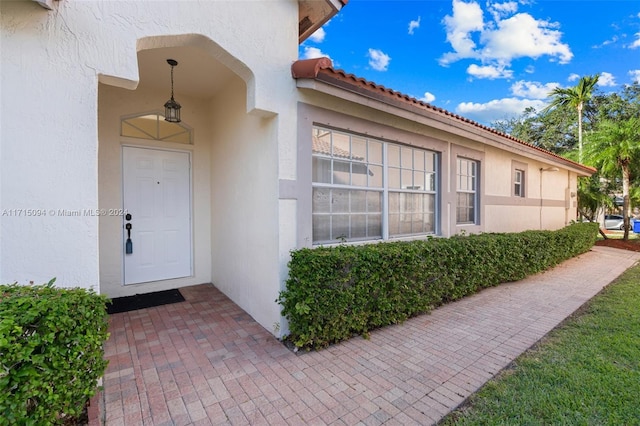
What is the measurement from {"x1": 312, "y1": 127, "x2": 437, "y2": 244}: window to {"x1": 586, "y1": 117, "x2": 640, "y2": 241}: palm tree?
41.5 ft

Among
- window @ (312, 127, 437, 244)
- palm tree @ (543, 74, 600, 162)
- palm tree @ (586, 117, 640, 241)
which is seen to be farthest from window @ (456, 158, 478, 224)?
palm tree @ (543, 74, 600, 162)

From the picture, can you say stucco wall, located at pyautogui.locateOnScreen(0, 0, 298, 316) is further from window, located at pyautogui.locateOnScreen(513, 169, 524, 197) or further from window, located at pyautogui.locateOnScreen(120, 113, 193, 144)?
window, located at pyautogui.locateOnScreen(513, 169, 524, 197)

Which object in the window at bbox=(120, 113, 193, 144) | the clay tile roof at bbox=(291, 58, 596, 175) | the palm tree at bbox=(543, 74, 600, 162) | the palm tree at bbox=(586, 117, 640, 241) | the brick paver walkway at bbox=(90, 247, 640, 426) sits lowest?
the brick paver walkway at bbox=(90, 247, 640, 426)

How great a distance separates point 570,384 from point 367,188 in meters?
3.61

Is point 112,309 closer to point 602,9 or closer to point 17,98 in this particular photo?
point 17,98

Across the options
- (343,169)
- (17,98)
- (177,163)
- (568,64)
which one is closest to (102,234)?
(177,163)

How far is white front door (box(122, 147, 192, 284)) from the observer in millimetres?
5652

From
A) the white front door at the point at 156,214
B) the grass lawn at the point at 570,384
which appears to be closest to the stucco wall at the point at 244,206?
the white front door at the point at 156,214

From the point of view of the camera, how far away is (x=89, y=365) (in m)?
2.24

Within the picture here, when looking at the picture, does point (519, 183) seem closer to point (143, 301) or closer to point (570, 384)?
point (570, 384)

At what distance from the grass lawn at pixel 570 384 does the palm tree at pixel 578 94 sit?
23.4 metres

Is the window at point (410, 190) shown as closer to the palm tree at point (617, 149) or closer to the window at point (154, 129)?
the window at point (154, 129)

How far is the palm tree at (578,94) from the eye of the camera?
70.6ft

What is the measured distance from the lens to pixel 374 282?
13.8 ft
